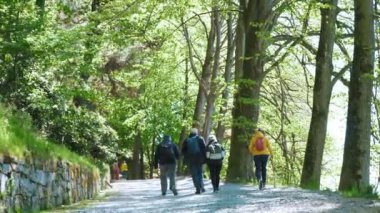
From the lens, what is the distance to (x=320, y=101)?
17.4 meters

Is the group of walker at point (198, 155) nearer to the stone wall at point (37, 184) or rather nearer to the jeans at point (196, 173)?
the jeans at point (196, 173)

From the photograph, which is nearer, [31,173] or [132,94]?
[31,173]

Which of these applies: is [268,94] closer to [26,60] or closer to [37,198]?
[26,60]

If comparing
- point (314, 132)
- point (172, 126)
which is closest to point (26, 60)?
point (314, 132)

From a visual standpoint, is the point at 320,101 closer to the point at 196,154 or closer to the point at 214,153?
the point at 214,153

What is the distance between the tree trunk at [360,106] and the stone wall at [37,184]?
6.12 m

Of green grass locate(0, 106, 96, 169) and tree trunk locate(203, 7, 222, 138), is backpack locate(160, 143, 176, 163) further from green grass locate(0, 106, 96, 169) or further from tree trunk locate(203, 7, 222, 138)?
tree trunk locate(203, 7, 222, 138)

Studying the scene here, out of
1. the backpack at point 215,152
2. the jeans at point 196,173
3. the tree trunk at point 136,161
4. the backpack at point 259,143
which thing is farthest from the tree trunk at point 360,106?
the tree trunk at point 136,161

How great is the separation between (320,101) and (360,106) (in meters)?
4.24

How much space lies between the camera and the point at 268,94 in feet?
96.1

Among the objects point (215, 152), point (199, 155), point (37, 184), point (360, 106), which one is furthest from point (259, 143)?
point (37, 184)

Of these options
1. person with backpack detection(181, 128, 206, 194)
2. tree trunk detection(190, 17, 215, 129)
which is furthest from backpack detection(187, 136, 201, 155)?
tree trunk detection(190, 17, 215, 129)

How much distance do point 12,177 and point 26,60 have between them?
7101 millimetres

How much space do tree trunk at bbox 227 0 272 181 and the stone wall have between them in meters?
6.38
